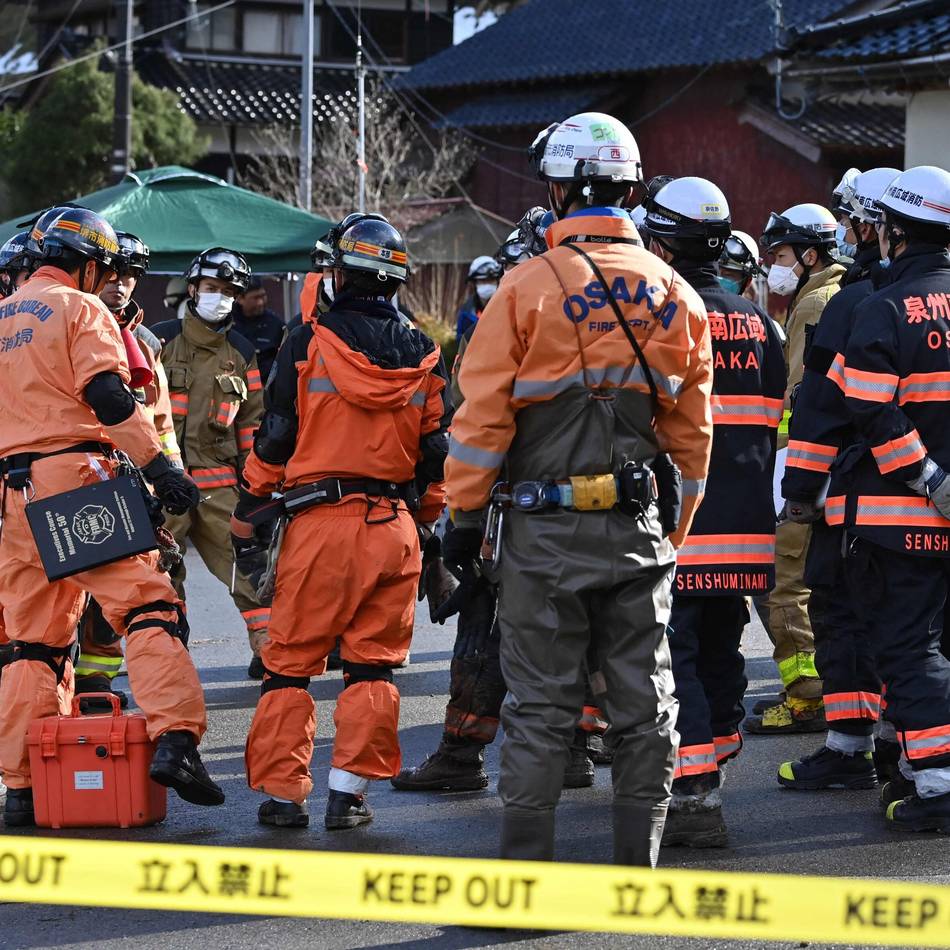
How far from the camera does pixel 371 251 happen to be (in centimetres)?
598

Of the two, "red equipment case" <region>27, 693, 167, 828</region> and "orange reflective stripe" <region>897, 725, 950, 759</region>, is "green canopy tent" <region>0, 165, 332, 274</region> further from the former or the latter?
"orange reflective stripe" <region>897, 725, 950, 759</region>

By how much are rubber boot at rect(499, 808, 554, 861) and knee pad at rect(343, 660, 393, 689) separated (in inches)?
51.5

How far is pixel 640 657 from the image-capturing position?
4859mm

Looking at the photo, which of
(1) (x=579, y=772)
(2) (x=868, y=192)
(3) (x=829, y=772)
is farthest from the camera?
(2) (x=868, y=192)

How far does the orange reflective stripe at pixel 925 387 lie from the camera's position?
226 inches

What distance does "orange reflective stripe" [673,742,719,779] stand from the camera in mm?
5652

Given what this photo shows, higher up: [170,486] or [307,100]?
[307,100]

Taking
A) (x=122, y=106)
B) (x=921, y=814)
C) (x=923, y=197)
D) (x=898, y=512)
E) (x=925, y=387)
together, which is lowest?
(x=921, y=814)

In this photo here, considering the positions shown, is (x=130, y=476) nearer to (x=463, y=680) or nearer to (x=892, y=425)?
(x=463, y=680)

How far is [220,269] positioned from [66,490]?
131 inches

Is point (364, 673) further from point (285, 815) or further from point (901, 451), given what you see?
point (901, 451)

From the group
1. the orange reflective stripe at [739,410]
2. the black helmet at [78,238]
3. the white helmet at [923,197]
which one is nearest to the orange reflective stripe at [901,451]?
the orange reflective stripe at [739,410]

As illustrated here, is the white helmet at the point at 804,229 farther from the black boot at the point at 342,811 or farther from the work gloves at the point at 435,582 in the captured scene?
the black boot at the point at 342,811

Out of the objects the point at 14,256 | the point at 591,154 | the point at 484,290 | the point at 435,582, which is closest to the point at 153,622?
the point at 435,582
